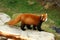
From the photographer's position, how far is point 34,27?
8.10 m

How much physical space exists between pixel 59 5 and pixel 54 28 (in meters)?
2.43

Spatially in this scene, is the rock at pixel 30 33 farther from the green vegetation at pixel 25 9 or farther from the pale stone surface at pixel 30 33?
the green vegetation at pixel 25 9

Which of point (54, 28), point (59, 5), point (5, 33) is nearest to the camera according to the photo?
point (5, 33)

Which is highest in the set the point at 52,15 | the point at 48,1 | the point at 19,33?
the point at 48,1

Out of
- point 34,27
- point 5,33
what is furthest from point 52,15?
point 5,33

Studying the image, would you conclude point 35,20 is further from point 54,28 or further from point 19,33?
point 54,28

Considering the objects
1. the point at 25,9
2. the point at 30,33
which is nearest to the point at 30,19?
the point at 30,33

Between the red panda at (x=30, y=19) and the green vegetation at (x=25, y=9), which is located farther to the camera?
the green vegetation at (x=25, y=9)

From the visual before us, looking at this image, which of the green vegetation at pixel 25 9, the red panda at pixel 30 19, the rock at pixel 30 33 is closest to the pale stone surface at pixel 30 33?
the rock at pixel 30 33

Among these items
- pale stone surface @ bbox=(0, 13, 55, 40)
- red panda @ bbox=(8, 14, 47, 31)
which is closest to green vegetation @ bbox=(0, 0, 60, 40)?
red panda @ bbox=(8, 14, 47, 31)

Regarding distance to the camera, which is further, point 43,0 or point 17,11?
point 43,0

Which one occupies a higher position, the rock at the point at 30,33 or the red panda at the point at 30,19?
the red panda at the point at 30,19

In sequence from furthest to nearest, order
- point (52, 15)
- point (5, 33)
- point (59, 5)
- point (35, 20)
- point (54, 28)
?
point (59, 5), point (52, 15), point (54, 28), point (35, 20), point (5, 33)

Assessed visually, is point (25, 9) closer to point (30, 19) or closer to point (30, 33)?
point (30, 19)
